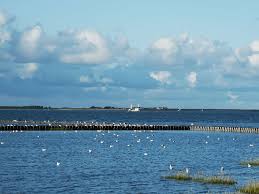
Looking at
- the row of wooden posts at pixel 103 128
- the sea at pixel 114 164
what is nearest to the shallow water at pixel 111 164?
the sea at pixel 114 164

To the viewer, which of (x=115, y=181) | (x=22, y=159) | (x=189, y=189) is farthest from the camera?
(x=22, y=159)

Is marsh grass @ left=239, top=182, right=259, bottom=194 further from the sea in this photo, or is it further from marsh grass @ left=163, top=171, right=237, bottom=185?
marsh grass @ left=163, top=171, right=237, bottom=185

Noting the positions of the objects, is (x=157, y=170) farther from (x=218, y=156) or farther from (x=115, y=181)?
(x=218, y=156)

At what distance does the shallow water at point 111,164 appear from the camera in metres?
57.2

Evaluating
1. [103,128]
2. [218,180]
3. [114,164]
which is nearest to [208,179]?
[218,180]

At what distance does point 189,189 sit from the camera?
2127 inches

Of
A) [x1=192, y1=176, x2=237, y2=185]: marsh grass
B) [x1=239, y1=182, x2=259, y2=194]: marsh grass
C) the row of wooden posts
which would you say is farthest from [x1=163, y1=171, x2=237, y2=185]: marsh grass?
the row of wooden posts

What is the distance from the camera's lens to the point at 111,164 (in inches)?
3071

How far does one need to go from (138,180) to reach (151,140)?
214 ft

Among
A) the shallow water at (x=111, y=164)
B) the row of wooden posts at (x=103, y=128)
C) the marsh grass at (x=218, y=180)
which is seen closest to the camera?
the marsh grass at (x=218, y=180)

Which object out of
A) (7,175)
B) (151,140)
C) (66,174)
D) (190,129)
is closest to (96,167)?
(66,174)

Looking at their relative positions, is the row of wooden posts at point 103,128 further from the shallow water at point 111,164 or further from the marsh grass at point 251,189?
the marsh grass at point 251,189

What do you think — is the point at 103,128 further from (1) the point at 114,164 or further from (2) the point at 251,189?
(2) the point at 251,189

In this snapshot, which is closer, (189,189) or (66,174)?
(189,189)
